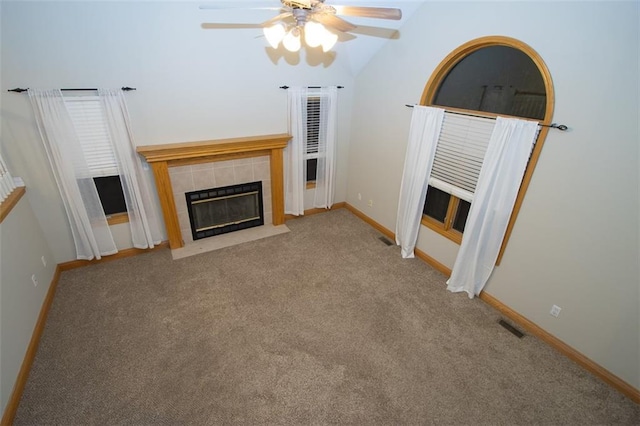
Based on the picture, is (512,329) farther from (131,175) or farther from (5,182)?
(5,182)

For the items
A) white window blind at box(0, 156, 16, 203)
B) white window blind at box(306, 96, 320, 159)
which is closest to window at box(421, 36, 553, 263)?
white window blind at box(306, 96, 320, 159)

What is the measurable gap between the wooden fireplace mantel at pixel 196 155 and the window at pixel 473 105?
6.66ft

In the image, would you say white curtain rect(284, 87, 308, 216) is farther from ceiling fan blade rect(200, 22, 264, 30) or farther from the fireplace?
ceiling fan blade rect(200, 22, 264, 30)

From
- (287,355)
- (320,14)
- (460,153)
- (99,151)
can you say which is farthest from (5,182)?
(460,153)

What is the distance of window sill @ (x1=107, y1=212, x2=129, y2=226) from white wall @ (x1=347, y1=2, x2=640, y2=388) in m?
3.98

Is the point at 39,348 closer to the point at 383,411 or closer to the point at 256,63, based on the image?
the point at 383,411

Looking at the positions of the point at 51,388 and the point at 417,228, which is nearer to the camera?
the point at 51,388

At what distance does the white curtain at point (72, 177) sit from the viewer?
8.93ft

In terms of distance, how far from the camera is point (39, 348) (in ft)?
8.05

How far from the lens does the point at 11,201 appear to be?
2.56 meters

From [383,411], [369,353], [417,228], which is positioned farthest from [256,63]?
[383,411]

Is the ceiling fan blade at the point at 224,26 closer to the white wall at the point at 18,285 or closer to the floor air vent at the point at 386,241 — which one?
the white wall at the point at 18,285

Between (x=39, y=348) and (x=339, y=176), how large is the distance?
161 inches

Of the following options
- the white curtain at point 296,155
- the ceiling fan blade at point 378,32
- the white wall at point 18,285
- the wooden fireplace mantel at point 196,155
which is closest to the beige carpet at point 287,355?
the white wall at point 18,285
